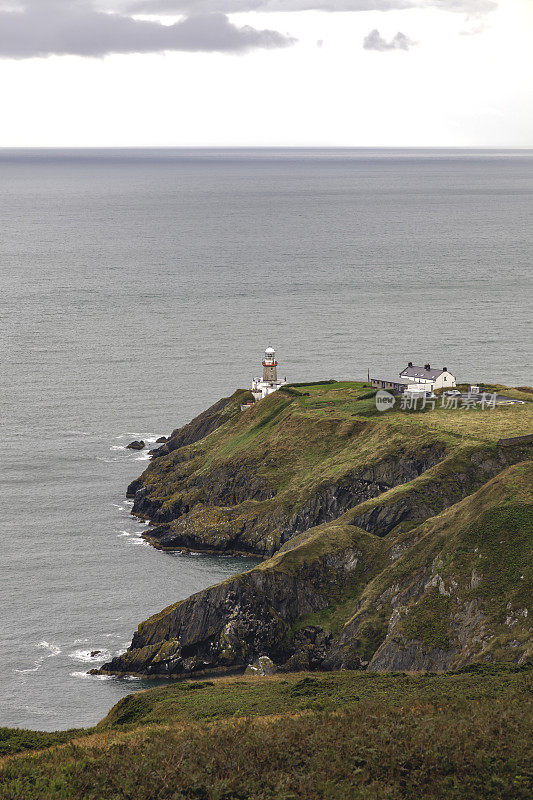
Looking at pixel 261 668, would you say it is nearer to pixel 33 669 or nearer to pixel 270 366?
pixel 33 669

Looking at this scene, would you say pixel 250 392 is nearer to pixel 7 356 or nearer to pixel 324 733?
pixel 7 356

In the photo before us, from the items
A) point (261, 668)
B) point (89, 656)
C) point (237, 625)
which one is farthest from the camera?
point (237, 625)

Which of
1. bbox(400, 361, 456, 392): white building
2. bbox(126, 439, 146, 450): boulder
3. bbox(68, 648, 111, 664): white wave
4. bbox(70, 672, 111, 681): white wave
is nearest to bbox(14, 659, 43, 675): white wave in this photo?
bbox(68, 648, 111, 664): white wave

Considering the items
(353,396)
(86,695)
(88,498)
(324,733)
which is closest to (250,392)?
(353,396)

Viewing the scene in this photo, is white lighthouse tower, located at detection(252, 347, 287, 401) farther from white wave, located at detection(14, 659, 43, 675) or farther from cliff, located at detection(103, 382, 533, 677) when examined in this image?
white wave, located at detection(14, 659, 43, 675)

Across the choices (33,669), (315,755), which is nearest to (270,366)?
(33,669)

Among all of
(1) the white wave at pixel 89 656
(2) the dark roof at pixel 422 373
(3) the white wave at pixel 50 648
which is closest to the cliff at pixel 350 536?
(1) the white wave at pixel 89 656

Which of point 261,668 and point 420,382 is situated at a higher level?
point 420,382
